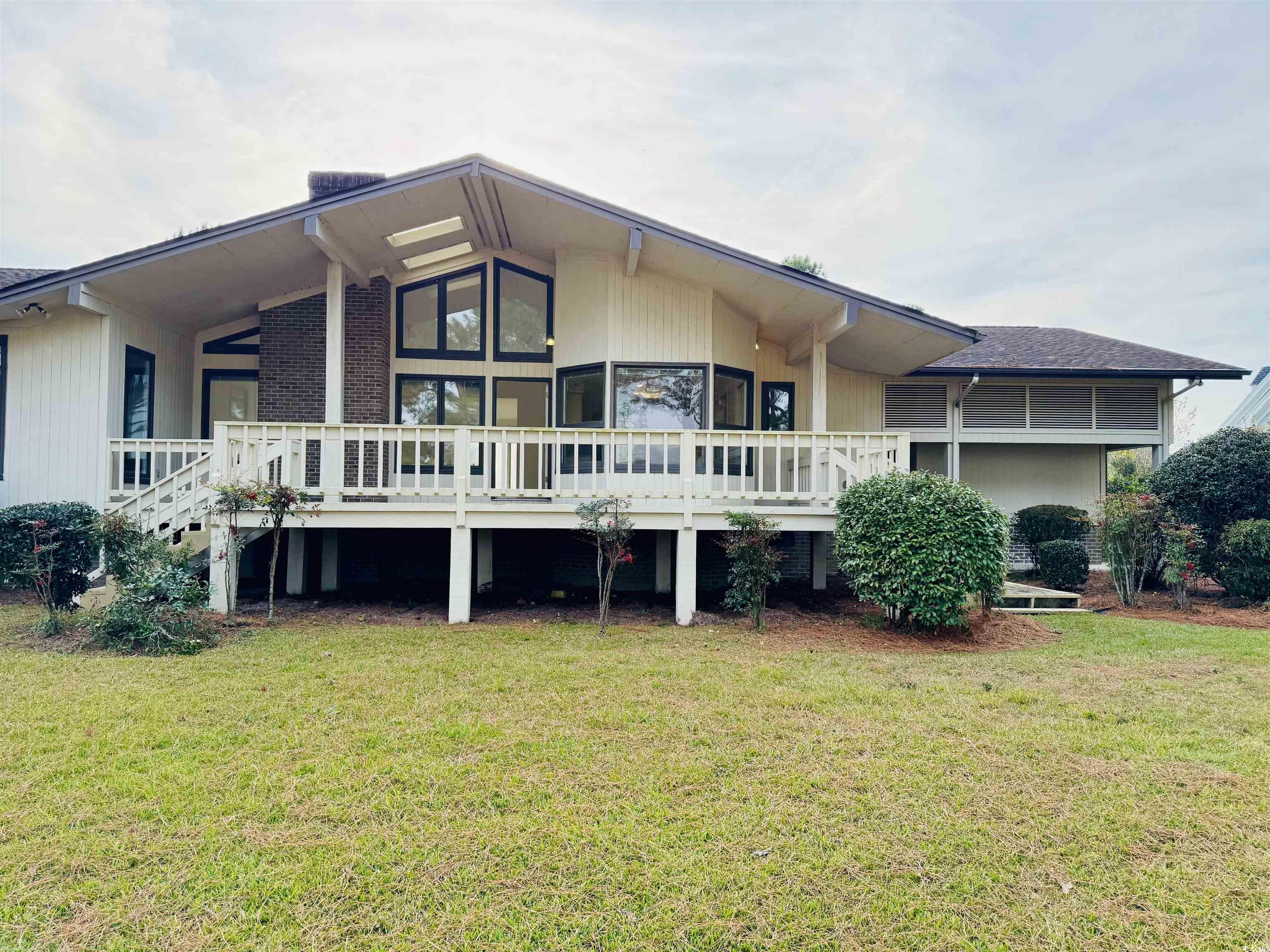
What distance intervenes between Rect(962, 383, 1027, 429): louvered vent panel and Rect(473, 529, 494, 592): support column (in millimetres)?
9031

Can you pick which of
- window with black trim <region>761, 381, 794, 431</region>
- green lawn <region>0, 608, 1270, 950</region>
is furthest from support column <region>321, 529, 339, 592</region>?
window with black trim <region>761, 381, 794, 431</region>

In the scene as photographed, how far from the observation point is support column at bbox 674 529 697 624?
7414mm

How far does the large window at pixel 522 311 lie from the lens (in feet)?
34.1

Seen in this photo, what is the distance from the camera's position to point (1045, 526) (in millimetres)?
11312

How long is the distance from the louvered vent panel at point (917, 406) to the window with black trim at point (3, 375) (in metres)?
13.6

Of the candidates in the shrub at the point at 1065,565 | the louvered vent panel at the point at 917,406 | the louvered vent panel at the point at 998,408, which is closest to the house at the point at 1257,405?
the louvered vent panel at the point at 998,408

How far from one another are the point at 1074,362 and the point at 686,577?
9067 mm

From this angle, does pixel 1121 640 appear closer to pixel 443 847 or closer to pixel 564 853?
pixel 564 853

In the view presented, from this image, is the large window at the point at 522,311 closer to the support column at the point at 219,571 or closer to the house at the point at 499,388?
the house at the point at 499,388

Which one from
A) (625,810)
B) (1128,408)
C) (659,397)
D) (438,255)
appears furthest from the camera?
(1128,408)

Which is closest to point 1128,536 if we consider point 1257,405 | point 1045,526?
point 1045,526

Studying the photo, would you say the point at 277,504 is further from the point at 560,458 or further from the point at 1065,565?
the point at 1065,565

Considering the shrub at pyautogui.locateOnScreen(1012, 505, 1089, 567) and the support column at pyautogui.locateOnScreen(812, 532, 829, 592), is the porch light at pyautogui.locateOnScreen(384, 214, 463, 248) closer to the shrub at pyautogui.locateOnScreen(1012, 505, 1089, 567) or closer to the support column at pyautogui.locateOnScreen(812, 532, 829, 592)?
the support column at pyautogui.locateOnScreen(812, 532, 829, 592)

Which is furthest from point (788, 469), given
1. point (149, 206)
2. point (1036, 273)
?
point (149, 206)
